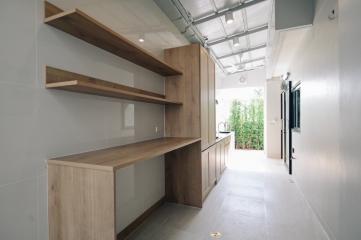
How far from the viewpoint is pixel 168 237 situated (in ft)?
6.79

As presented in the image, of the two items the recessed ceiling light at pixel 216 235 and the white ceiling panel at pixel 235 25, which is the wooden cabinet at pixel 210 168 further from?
the white ceiling panel at pixel 235 25

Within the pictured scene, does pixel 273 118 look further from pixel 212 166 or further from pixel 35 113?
pixel 35 113

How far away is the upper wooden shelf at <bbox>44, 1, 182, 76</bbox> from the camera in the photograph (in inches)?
49.9

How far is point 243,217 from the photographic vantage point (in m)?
2.48

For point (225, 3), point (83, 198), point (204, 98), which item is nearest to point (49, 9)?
point (83, 198)

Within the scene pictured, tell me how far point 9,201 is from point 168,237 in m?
1.51

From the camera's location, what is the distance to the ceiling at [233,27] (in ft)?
9.61

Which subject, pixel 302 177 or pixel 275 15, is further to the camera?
pixel 302 177

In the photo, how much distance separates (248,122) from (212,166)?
5.19 metres

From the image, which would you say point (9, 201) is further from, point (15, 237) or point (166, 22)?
point (166, 22)

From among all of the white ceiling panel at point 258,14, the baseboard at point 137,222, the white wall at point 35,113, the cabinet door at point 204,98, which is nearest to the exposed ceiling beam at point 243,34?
the white ceiling panel at point 258,14

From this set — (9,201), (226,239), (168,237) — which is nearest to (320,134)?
(226,239)

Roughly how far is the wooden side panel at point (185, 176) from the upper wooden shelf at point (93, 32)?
4.60 ft

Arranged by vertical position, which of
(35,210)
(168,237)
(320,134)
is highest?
(320,134)
